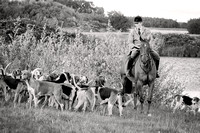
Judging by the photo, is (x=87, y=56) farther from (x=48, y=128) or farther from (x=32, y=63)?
(x=48, y=128)

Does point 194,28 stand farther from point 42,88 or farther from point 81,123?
point 81,123

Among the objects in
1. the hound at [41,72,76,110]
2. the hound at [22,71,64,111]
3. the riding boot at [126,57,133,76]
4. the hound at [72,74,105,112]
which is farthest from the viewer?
the riding boot at [126,57,133,76]

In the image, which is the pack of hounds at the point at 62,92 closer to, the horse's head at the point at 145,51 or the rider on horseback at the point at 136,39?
the horse's head at the point at 145,51

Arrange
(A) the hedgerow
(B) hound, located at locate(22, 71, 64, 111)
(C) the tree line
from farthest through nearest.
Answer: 1. (C) the tree line
2. (A) the hedgerow
3. (B) hound, located at locate(22, 71, 64, 111)

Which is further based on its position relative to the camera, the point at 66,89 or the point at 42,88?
the point at 66,89

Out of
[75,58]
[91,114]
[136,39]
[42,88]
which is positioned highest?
[136,39]

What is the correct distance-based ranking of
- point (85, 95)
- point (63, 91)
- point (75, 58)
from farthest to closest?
point (75, 58)
point (63, 91)
point (85, 95)

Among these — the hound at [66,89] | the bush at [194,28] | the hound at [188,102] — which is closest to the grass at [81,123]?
the hound at [66,89]

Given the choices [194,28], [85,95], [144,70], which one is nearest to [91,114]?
[85,95]

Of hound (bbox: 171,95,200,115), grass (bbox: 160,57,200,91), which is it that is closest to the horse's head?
hound (bbox: 171,95,200,115)

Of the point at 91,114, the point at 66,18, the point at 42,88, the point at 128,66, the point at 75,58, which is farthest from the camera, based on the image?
the point at 66,18

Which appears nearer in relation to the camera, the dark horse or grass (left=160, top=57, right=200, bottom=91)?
the dark horse

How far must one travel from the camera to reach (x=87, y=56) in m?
16.0

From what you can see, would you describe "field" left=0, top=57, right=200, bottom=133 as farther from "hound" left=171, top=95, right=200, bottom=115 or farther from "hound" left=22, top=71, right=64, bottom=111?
"hound" left=171, top=95, right=200, bottom=115
